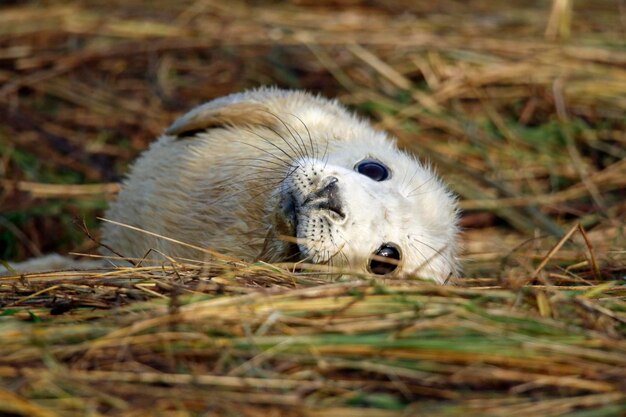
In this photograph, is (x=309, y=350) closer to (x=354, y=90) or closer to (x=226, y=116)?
(x=226, y=116)

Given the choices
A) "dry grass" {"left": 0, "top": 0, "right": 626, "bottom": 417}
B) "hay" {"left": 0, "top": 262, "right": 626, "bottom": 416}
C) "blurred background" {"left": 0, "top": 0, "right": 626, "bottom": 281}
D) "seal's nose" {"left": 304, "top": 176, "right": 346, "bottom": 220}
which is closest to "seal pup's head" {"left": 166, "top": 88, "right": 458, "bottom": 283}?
"seal's nose" {"left": 304, "top": 176, "right": 346, "bottom": 220}

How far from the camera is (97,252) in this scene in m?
5.00

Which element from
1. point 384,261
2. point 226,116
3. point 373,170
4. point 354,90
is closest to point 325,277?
point 384,261

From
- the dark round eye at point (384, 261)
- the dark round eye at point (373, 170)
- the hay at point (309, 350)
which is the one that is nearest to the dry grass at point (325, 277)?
the hay at point (309, 350)

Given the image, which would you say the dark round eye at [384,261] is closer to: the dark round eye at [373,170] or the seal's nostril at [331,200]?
the seal's nostril at [331,200]

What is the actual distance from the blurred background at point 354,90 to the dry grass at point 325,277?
17 millimetres

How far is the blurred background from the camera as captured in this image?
598 centimetres

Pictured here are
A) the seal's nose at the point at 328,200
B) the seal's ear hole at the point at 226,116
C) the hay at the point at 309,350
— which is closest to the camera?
the hay at the point at 309,350

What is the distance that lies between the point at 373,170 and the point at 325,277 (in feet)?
2.50

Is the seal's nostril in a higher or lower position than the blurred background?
lower

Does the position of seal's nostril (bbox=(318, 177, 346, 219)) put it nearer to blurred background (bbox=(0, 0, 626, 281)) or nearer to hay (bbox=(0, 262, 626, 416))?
hay (bbox=(0, 262, 626, 416))

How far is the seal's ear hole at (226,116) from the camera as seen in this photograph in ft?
15.2

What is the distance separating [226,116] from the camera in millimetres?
4664

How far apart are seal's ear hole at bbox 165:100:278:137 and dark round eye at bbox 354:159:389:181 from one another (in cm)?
63
